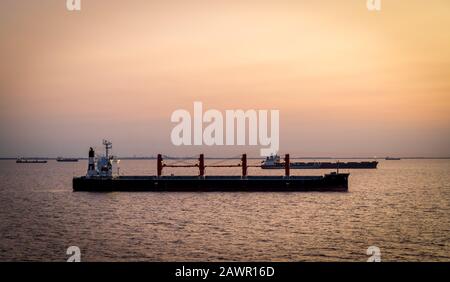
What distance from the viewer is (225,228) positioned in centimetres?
3662

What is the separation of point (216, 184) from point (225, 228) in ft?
99.1

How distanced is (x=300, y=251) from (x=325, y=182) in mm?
39681

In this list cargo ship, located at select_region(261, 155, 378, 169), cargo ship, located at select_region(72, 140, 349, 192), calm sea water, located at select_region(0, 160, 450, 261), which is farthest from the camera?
cargo ship, located at select_region(261, 155, 378, 169)

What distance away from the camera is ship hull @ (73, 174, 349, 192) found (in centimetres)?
6594

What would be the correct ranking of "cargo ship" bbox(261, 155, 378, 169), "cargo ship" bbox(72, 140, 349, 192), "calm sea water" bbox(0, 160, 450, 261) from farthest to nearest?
"cargo ship" bbox(261, 155, 378, 169) < "cargo ship" bbox(72, 140, 349, 192) < "calm sea water" bbox(0, 160, 450, 261)

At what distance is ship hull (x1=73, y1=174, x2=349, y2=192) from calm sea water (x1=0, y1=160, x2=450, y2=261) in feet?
19.4

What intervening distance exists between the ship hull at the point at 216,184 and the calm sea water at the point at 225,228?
5908mm

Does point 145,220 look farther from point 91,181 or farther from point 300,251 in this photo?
point 91,181

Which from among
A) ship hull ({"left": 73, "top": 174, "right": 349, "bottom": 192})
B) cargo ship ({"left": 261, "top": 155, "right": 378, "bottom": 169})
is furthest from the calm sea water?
cargo ship ({"left": 261, "top": 155, "right": 378, "bottom": 169})

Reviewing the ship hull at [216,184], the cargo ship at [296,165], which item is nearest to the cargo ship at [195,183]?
the ship hull at [216,184]

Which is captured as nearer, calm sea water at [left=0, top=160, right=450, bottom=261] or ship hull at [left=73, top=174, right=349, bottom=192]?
calm sea water at [left=0, top=160, right=450, bottom=261]

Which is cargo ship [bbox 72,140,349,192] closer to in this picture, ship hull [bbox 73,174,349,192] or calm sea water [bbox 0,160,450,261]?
ship hull [bbox 73,174,349,192]

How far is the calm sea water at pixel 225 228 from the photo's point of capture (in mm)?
27578
